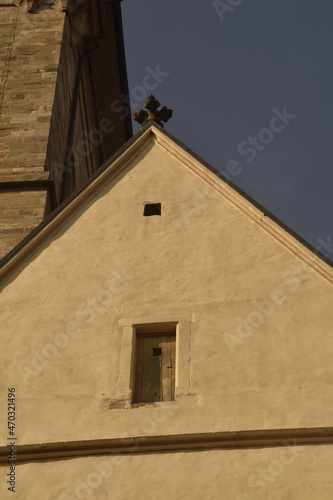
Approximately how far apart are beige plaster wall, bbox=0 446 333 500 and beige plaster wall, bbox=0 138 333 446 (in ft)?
0.75

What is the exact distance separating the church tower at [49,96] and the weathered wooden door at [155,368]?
4.16 meters

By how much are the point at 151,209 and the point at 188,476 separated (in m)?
2.80

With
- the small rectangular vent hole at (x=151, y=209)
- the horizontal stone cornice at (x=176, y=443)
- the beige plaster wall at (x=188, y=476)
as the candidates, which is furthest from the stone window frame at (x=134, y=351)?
the small rectangular vent hole at (x=151, y=209)

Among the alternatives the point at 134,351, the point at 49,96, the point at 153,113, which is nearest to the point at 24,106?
the point at 49,96

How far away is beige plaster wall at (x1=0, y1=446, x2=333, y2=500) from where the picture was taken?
22.7ft

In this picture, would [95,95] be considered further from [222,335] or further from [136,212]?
[222,335]

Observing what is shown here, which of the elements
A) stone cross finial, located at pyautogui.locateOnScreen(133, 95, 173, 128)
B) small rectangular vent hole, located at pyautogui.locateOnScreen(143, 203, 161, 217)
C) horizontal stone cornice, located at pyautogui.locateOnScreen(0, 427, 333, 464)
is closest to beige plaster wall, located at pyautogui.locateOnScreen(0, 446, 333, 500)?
horizontal stone cornice, located at pyautogui.locateOnScreen(0, 427, 333, 464)

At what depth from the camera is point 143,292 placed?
27.5 feet

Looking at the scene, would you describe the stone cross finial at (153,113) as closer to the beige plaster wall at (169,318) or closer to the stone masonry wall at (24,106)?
the beige plaster wall at (169,318)

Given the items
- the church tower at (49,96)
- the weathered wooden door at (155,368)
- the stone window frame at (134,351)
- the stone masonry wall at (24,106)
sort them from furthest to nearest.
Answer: the church tower at (49,96) < the stone masonry wall at (24,106) < the weathered wooden door at (155,368) < the stone window frame at (134,351)

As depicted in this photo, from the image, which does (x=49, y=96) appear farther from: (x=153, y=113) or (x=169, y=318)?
(x=169, y=318)

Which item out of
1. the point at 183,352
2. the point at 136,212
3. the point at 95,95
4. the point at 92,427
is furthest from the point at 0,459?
the point at 95,95

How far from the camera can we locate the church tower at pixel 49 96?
508 inches

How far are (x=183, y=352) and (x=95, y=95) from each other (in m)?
13.1
